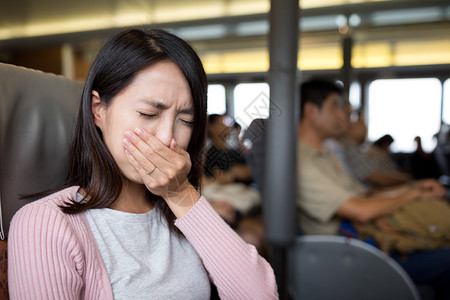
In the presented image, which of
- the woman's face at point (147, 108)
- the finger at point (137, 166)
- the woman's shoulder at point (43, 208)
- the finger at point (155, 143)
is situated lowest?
the woman's shoulder at point (43, 208)

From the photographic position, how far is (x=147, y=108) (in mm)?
780

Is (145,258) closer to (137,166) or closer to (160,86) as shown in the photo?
(137,166)

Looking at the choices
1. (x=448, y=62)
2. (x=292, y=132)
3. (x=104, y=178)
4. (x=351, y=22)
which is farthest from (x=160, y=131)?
(x=448, y=62)

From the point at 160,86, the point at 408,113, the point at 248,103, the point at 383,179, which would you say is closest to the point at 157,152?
the point at 160,86

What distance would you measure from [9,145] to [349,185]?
2.07 m

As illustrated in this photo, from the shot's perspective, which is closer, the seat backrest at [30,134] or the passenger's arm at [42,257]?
the passenger's arm at [42,257]

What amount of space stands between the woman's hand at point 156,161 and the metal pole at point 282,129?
100 centimetres

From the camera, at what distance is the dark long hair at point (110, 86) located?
2.61ft

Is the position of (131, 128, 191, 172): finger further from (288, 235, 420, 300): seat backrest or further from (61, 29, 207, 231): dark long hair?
(288, 235, 420, 300): seat backrest

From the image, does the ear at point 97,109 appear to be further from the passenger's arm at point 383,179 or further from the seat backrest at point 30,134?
the passenger's arm at point 383,179

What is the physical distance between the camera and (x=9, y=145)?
82 cm

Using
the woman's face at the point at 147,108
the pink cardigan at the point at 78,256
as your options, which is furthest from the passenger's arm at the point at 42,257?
the woman's face at the point at 147,108

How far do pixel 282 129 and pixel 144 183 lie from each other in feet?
3.62

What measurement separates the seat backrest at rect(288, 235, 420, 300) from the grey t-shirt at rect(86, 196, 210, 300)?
114cm
